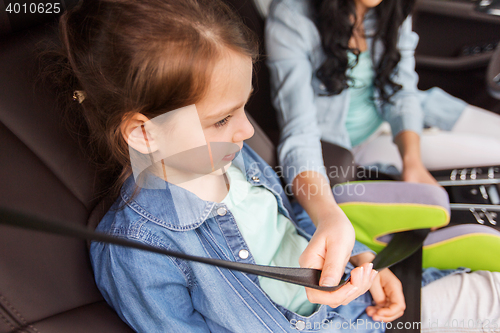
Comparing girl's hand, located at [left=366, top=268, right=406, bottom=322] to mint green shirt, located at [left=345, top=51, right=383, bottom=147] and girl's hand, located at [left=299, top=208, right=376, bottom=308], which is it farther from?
mint green shirt, located at [left=345, top=51, right=383, bottom=147]

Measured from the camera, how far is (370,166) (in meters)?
0.91

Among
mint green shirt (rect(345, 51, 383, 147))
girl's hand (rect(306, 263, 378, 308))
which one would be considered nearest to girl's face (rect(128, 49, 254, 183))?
girl's hand (rect(306, 263, 378, 308))

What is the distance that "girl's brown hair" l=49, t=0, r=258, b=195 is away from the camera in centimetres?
41

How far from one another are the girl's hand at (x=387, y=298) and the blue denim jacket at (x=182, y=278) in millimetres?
24

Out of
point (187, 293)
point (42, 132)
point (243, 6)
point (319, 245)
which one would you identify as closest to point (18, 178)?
point (42, 132)

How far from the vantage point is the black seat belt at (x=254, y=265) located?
0.24 meters

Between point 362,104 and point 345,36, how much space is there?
9.8 inches

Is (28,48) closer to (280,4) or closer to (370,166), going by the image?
(280,4)

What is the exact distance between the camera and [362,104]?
3.33ft

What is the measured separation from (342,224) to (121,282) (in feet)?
Answer: 1.24

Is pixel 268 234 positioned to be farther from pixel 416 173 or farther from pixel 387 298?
pixel 416 173

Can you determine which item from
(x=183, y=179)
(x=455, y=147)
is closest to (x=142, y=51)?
(x=183, y=179)

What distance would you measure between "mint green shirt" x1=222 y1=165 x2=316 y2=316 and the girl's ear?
0.18 metres

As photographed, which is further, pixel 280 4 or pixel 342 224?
pixel 280 4
